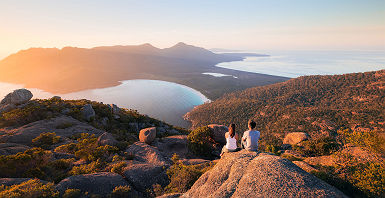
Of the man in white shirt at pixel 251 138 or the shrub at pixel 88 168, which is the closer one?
the man in white shirt at pixel 251 138

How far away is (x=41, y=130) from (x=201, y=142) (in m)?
20.7

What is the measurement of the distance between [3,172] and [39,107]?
1919cm

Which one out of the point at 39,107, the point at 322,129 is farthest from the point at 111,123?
the point at 322,129

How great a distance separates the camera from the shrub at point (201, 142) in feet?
65.9

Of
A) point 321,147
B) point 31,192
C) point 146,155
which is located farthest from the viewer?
point 321,147

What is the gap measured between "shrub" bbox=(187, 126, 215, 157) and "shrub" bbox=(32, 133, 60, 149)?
15688mm

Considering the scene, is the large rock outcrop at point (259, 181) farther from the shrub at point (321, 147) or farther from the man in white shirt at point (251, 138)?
the shrub at point (321, 147)

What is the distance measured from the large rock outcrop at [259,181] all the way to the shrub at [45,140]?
697 inches

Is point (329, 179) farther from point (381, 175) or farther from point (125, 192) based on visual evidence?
point (125, 192)

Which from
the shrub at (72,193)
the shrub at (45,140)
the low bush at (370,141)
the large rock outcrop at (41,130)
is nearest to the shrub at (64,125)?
the large rock outcrop at (41,130)

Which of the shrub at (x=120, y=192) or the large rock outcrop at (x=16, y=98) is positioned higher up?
the large rock outcrop at (x=16, y=98)

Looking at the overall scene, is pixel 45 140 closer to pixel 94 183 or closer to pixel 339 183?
pixel 94 183

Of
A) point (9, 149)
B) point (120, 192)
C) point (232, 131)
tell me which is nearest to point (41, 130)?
point (9, 149)

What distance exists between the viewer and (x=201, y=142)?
20.2 meters
